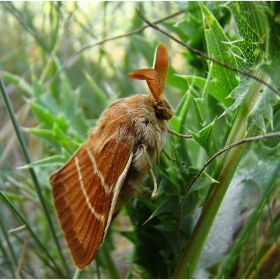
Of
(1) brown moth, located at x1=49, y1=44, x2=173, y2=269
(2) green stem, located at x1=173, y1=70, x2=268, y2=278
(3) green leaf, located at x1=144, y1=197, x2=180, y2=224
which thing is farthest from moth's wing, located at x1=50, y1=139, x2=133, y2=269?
(2) green stem, located at x1=173, y1=70, x2=268, y2=278

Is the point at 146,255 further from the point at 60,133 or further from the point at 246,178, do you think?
the point at 60,133

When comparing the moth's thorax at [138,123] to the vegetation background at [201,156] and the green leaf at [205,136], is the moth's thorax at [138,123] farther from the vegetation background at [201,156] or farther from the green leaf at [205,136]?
the green leaf at [205,136]

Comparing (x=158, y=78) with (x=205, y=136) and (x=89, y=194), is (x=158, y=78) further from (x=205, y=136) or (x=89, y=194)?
(x=89, y=194)

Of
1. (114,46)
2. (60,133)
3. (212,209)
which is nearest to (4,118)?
(114,46)

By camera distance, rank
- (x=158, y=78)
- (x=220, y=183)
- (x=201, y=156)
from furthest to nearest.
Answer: (x=201, y=156) → (x=158, y=78) → (x=220, y=183)

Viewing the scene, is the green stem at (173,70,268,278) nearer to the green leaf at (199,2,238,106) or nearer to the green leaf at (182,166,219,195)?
the green leaf at (182,166,219,195)

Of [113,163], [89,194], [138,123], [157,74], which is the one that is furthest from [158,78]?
[89,194]
